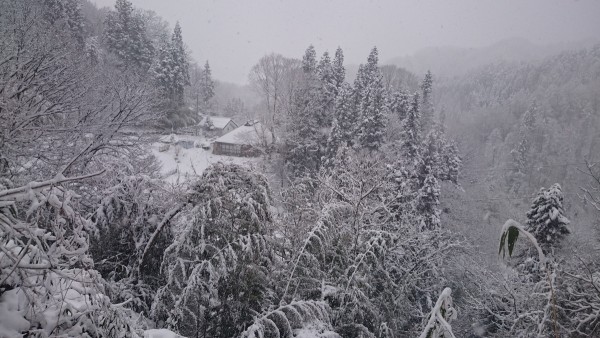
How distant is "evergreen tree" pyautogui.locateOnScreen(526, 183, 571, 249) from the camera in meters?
13.4

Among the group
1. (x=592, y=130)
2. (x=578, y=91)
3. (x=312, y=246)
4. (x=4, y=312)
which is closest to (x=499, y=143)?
(x=592, y=130)

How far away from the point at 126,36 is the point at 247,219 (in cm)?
3473

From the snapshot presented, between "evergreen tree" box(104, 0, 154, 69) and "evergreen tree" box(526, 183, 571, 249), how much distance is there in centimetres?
3339

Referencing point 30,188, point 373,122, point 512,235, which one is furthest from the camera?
point 373,122

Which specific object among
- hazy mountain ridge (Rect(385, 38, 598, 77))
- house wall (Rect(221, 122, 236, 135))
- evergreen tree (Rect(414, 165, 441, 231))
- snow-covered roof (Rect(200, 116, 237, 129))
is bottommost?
evergreen tree (Rect(414, 165, 441, 231))

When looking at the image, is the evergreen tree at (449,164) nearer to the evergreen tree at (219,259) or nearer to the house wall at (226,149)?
the house wall at (226,149)

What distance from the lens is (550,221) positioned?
1345 centimetres

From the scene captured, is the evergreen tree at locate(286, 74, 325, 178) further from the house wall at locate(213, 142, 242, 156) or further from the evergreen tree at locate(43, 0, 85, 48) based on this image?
the evergreen tree at locate(43, 0, 85, 48)

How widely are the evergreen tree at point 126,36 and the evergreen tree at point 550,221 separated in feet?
110

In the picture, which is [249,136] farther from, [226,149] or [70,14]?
[70,14]

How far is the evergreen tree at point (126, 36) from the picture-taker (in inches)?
1284

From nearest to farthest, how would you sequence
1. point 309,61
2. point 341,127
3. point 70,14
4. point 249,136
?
1. point 341,127
2. point 70,14
3. point 249,136
4. point 309,61

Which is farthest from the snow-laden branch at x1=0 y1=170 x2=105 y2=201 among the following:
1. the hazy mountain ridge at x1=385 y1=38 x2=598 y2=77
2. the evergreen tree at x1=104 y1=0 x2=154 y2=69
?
the hazy mountain ridge at x1=385 y1=38 x2=598 y2=77

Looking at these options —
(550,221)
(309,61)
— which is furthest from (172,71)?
(550,221)
